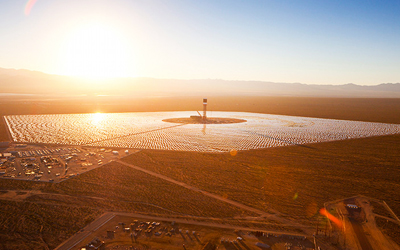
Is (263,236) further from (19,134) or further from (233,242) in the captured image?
(19,134)

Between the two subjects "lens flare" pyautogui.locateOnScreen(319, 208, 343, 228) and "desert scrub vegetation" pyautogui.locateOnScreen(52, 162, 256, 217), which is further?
"desert scrub vegetation" pyautogui.locateOnScreen(52, 162, 256, 217)

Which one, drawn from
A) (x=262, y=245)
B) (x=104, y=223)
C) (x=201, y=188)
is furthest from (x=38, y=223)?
(x=262, y=245)

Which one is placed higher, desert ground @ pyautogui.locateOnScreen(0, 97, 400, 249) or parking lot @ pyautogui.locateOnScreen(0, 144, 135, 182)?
parking lot @ pyautogui.locateOnScreen(0, 144, 135, 182)

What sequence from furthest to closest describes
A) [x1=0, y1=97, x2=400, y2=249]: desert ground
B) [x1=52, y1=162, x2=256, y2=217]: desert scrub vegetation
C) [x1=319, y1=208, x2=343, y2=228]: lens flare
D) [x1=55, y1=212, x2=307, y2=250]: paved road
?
[x1=52, y1=162, x2=256, y2=217]: desert scrub vegetation < [x1=0, y1=97, x2=400, y2=249]: desert ground < [x1=319, y1=208, x2=343, y2=228]: lens flare < [x1=55, y1=212, x2=307, y2=250]: paved road

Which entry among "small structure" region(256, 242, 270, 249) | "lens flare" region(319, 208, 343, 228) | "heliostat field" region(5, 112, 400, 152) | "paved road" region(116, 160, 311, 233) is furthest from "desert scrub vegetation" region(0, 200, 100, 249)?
"heliostat field" region(5, 112, 400, 152)

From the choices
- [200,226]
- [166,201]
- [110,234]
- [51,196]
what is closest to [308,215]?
[200,226]

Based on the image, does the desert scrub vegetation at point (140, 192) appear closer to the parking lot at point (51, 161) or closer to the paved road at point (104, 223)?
the paved road at point (104, 223)

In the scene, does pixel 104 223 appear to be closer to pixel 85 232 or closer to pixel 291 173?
pixel 85 232

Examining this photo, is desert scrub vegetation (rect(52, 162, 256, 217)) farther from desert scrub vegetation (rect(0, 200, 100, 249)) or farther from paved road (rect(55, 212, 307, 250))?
desert scrub vegetation (rect(0, 200, 100, 249))

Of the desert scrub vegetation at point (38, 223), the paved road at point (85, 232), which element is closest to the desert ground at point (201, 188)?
the desert scrub vegetation at point (38, 223)
